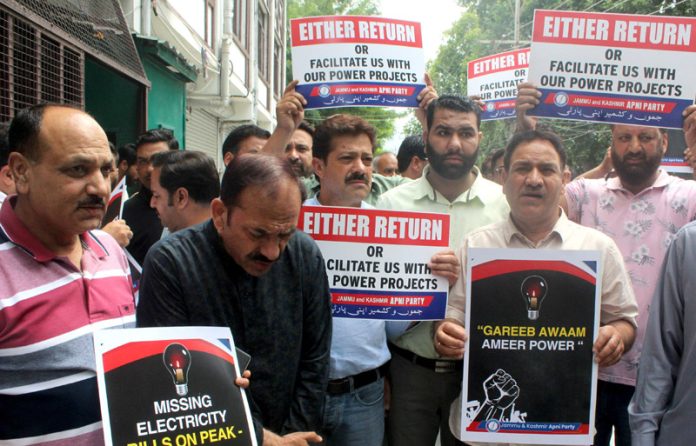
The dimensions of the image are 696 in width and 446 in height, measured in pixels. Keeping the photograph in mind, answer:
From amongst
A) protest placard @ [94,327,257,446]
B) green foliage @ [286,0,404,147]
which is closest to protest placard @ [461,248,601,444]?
protest placard @ [94,327,257,446]

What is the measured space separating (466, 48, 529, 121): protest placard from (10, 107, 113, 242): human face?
4.23 m

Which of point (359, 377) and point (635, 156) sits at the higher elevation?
point (635, 156)

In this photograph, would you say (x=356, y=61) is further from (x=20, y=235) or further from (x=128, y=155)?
(x=128, y=155)

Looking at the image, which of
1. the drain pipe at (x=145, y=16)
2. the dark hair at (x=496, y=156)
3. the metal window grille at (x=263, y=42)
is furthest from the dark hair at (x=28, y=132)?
the metal window grille at (x=263, y=42)

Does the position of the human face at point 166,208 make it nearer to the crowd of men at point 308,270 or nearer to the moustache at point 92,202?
the crowd of men at point 308,270

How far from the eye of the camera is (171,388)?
177 cm

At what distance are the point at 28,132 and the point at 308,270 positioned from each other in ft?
3.34

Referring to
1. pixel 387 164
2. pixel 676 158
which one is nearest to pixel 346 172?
pixel 387 164

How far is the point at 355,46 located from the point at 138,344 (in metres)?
2.31

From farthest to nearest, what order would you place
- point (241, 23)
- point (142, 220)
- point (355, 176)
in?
point (241, 23) < point (142, 220) < point (355, 176)

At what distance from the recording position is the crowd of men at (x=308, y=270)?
1834mm

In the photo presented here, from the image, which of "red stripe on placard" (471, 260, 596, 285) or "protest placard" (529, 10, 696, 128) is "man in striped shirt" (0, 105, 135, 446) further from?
"protest placard" (529, 10, 696, 128)

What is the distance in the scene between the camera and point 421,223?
2705 mm

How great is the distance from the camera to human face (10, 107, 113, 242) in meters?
1.87
